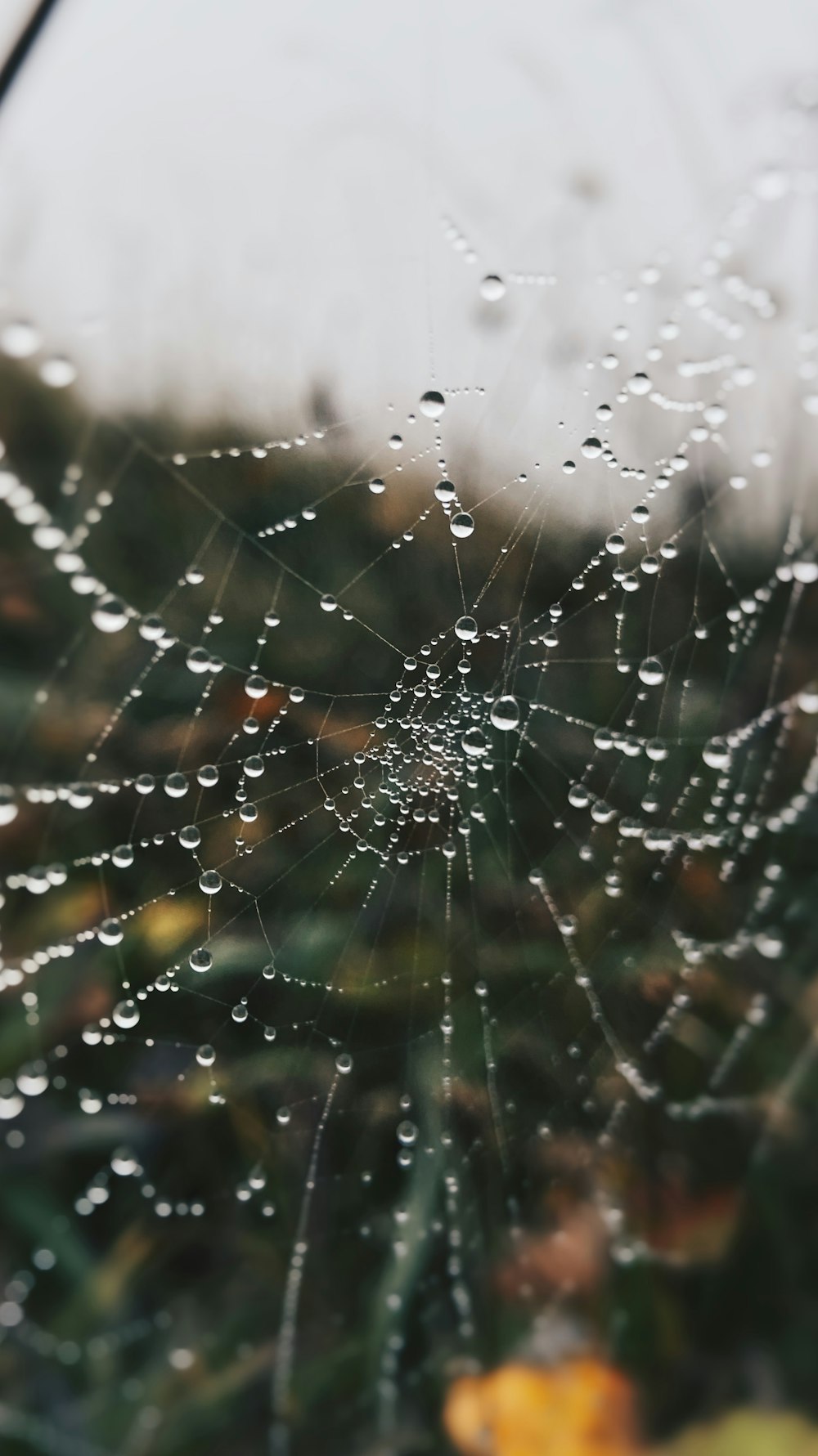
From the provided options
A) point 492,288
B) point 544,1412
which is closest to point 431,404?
point 492,288

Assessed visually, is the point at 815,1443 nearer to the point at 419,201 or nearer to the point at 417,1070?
the point at 417,1070

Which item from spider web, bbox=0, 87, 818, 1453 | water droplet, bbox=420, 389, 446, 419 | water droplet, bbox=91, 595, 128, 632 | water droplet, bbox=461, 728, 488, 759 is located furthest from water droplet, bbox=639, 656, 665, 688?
water droplet, bbox=91, 595, 128, 632

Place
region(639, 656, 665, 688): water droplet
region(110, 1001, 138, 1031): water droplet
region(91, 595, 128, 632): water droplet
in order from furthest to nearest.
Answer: region(639, 656, 665, 688): water droplet
region(110, 1001, 138, 1031): water droplet
region(91, 595, 128, 632): water droplet

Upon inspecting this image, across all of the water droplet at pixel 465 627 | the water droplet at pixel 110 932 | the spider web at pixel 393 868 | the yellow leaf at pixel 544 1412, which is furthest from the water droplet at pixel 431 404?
the yellow leaf at pixel 544 1412

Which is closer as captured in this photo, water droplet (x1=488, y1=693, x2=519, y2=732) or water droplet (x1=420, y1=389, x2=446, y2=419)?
water droplet (x1=420, y1=389, x2=446, y2=419)

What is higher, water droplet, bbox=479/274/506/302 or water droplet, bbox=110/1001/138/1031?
water droplet, bbox=479/274/506/302

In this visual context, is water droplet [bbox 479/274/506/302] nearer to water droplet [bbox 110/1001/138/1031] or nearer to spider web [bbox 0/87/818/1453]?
spider web [bbox 0/87/818/1453]

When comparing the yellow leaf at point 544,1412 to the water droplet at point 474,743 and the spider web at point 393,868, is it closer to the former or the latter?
the spider web at point 393,868

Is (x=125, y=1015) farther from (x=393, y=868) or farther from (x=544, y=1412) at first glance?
(x=544, y=1412)
